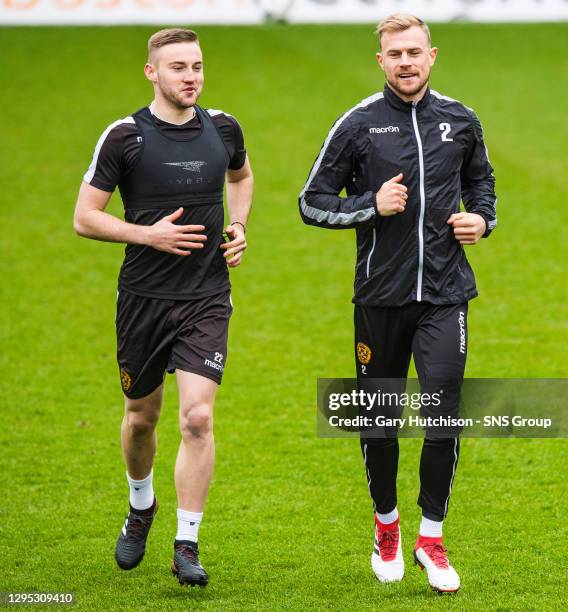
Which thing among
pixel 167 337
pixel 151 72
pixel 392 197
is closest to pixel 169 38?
pixel 151 72

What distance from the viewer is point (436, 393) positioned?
5.94 m

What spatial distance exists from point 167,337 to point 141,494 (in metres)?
0.93

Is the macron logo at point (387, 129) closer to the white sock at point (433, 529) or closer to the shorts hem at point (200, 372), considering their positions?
the shorts hem at point (200, 372)

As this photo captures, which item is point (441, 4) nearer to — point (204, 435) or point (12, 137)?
point (12, 137)

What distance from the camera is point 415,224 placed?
19.7ft

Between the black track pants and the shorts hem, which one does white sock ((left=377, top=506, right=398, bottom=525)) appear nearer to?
the black track pants

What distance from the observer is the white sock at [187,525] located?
5.98 metres

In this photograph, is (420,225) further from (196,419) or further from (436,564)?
(436,564)

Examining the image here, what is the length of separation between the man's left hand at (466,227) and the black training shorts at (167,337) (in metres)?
1.20

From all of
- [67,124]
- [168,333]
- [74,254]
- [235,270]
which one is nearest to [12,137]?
[67,124]

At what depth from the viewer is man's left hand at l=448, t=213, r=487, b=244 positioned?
5.92m

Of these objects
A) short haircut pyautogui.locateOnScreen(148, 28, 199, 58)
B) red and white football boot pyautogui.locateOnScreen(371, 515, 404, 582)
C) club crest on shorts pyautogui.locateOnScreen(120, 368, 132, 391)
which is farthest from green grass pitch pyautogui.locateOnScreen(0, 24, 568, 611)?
short haircut pyautogui.locateOnScreen(148, 28, 199, 58)

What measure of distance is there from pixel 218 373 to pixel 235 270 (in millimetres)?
7802

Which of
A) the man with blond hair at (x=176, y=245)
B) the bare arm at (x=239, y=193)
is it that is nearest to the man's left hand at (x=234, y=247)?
the man with blond hair at (x=176, y=245)
